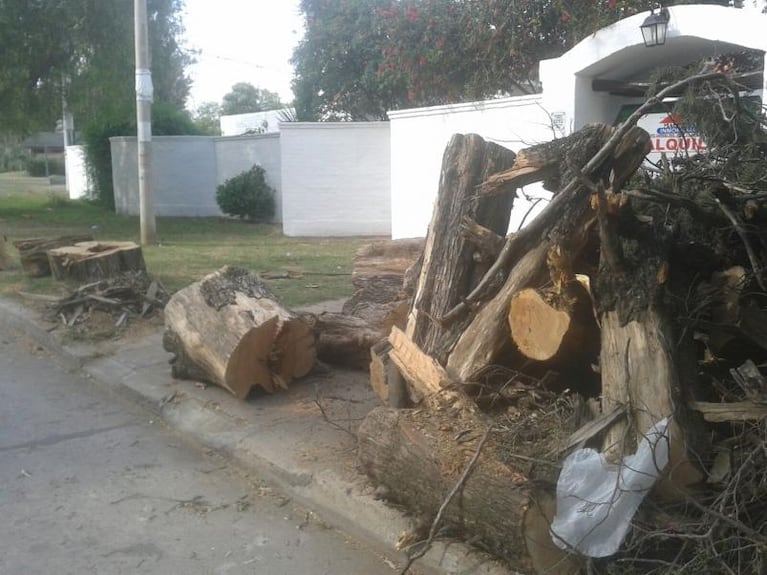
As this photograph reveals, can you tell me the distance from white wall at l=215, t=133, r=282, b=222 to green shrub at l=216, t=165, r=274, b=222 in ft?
0.57

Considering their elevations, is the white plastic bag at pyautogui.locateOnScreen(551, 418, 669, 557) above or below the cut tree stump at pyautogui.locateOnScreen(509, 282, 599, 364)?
below

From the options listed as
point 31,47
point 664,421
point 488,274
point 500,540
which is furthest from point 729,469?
point 31,47

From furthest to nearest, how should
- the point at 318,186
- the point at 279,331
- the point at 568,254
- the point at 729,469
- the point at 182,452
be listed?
the point at 318,186 < the point at 279,331 < the point at 182,452 < the point at 568,254 < the point at 729,469

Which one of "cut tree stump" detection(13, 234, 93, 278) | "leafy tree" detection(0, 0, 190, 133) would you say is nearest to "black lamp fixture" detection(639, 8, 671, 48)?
"cut tree stump" detection(13, 234, 93, 278)

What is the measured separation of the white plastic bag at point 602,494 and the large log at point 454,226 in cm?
150

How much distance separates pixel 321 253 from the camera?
48.2 feet

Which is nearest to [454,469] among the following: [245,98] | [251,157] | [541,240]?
[541,240]

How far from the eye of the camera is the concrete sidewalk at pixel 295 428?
4.59 meters

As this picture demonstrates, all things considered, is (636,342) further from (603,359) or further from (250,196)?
(250,196)

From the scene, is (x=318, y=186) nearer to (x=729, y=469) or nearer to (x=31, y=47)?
(x=31, y=47)

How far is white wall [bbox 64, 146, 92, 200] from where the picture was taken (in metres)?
27.2

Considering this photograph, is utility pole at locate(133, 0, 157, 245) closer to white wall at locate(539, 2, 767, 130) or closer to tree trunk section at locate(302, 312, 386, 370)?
white wall at locate(539, 2, 767, 130)

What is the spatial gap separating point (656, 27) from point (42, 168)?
52.1 m

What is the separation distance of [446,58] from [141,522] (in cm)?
1129
